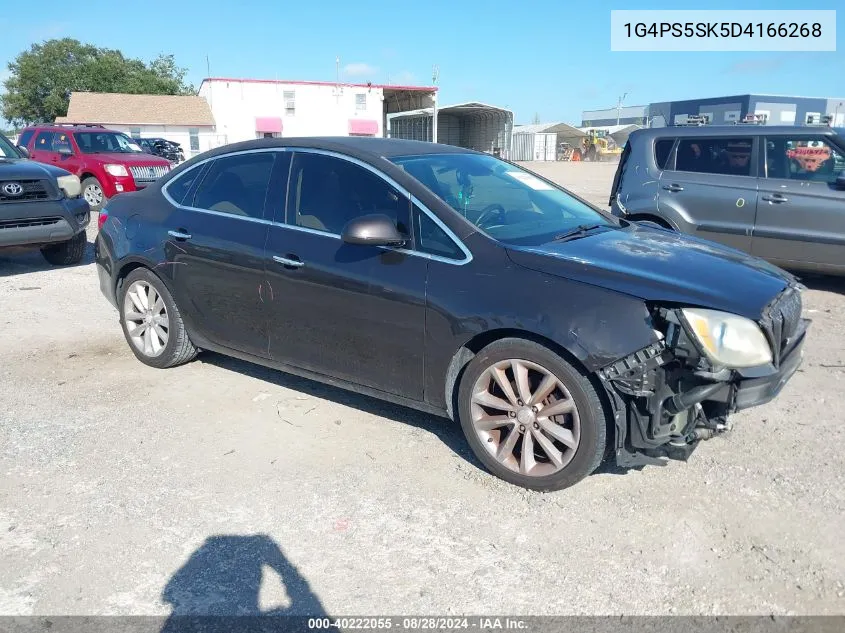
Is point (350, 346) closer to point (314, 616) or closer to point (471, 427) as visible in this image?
point (471, 427)

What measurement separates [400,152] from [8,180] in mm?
6290

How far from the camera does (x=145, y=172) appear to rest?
591 inches

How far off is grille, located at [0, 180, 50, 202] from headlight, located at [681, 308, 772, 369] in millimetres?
8111

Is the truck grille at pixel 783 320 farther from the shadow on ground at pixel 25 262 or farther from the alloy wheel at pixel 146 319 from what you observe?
the shadow on ground at pixel 25 262

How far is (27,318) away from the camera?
681cm

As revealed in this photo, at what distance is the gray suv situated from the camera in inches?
286

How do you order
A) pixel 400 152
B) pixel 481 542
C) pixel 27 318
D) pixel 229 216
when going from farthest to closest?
pixel 27 318 < pixel 229 216 < pixel 400 152 < pixel 481 542

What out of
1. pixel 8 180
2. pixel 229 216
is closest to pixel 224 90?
pixel 8 180

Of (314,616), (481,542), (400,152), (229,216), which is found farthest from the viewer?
(229,216)

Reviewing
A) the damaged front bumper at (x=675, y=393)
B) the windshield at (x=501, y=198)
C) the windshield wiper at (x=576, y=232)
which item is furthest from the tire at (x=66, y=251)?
the damaged front bumper at (x=675, y=393)

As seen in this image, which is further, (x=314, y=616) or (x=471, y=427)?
(x=471, y=427)

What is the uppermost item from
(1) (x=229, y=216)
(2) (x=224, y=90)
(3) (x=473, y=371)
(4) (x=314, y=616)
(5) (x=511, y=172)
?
(2) (x=224, y=90)

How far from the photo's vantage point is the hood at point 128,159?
583 inches

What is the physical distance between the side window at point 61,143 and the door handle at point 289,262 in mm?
13195
